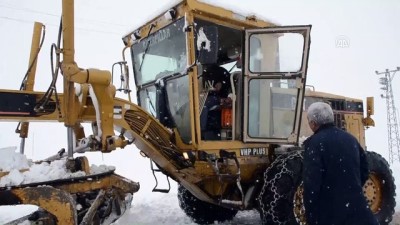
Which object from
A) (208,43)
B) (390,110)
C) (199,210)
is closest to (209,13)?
(208,43)

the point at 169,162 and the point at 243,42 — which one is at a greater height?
the point at 243,42

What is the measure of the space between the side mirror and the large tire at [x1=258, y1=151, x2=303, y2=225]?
148 centimetres

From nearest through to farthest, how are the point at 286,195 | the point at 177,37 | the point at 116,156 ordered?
the point at 286,195, the point at 177,37, the point at 116,156

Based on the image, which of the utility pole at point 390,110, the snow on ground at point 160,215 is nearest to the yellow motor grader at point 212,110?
the snow on ground at point 160,215

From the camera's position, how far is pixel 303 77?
515cm

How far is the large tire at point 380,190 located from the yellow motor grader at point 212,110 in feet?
0.05

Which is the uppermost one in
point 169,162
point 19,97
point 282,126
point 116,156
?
point 19,97

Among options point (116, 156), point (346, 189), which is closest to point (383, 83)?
point (116, 156)

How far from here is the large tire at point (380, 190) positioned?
5.73 meters

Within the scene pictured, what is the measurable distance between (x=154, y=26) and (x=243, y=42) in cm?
118

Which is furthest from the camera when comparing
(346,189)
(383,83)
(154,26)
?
(383,83)

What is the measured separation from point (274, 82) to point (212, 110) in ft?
2.88

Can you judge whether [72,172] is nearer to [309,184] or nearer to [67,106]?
[67,106]

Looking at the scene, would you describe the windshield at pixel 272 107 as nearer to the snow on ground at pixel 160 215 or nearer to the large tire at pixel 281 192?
the large tire at pixel 281 192
